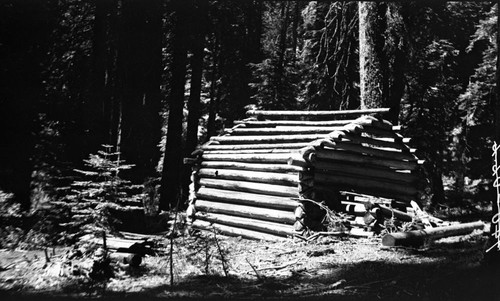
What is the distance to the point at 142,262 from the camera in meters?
7.61

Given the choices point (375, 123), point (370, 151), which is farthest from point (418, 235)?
point (375, 123)

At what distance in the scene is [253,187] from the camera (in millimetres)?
11188

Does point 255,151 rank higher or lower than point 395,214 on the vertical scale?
higher

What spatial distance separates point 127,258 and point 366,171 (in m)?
6.45

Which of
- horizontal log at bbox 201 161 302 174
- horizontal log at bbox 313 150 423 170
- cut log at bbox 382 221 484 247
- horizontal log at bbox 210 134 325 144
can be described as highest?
horizontal log at bbox 210 134 325 144

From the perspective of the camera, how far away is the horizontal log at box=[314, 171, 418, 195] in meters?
10.4

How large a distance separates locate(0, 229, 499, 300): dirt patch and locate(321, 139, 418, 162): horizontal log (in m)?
2.60

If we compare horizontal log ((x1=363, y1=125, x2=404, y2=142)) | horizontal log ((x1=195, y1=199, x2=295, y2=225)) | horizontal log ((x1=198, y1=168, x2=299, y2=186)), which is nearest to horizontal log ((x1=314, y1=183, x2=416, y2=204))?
horizontal log ((x1=198, y1=168, x2=299, y2=186))

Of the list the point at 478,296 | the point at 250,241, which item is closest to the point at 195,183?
the point at 250,241

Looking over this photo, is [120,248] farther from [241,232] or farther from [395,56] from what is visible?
[395,56]

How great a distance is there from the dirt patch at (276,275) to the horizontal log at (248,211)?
1.47 meters

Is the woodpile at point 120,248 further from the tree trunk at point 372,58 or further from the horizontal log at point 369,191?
the tree trunk at point 372,58

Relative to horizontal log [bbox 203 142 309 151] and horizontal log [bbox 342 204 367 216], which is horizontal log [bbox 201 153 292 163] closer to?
horizontal log [bbox 203 142 309 151]

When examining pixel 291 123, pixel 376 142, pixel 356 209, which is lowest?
pixel 356 209
